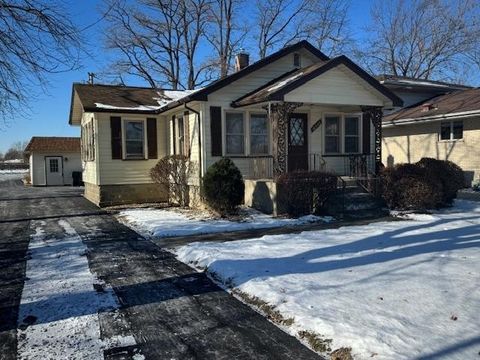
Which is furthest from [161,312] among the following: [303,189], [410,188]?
[410,188]

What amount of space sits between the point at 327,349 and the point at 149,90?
54.7 ft

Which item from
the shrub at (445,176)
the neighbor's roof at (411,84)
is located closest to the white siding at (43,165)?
the neighbor's roof at (411,84)

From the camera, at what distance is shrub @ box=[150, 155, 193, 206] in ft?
45.8

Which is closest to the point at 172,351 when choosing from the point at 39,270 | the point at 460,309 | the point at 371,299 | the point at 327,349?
the point at 327,349

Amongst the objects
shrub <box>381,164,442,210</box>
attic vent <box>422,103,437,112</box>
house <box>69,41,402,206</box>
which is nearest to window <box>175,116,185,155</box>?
house <box>69,41,402,206</box>

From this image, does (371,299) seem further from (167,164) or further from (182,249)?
(167,164)

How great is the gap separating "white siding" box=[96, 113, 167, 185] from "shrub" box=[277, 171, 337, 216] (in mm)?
6384

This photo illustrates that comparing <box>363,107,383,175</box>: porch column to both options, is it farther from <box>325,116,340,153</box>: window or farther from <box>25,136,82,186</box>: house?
<box>25,136,82,186</box>: house

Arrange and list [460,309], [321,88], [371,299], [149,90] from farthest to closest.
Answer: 1. [149,90]
2. [321,88]
3. [371,299]
4. [460,309]

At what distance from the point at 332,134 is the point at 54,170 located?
2427cm

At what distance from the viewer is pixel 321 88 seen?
1238cm

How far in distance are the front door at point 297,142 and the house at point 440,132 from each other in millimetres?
7569

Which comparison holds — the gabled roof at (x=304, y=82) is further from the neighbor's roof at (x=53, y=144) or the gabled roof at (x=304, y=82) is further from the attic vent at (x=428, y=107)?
the neighbor's roof at (x=53, y=144)

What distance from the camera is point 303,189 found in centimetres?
1132
